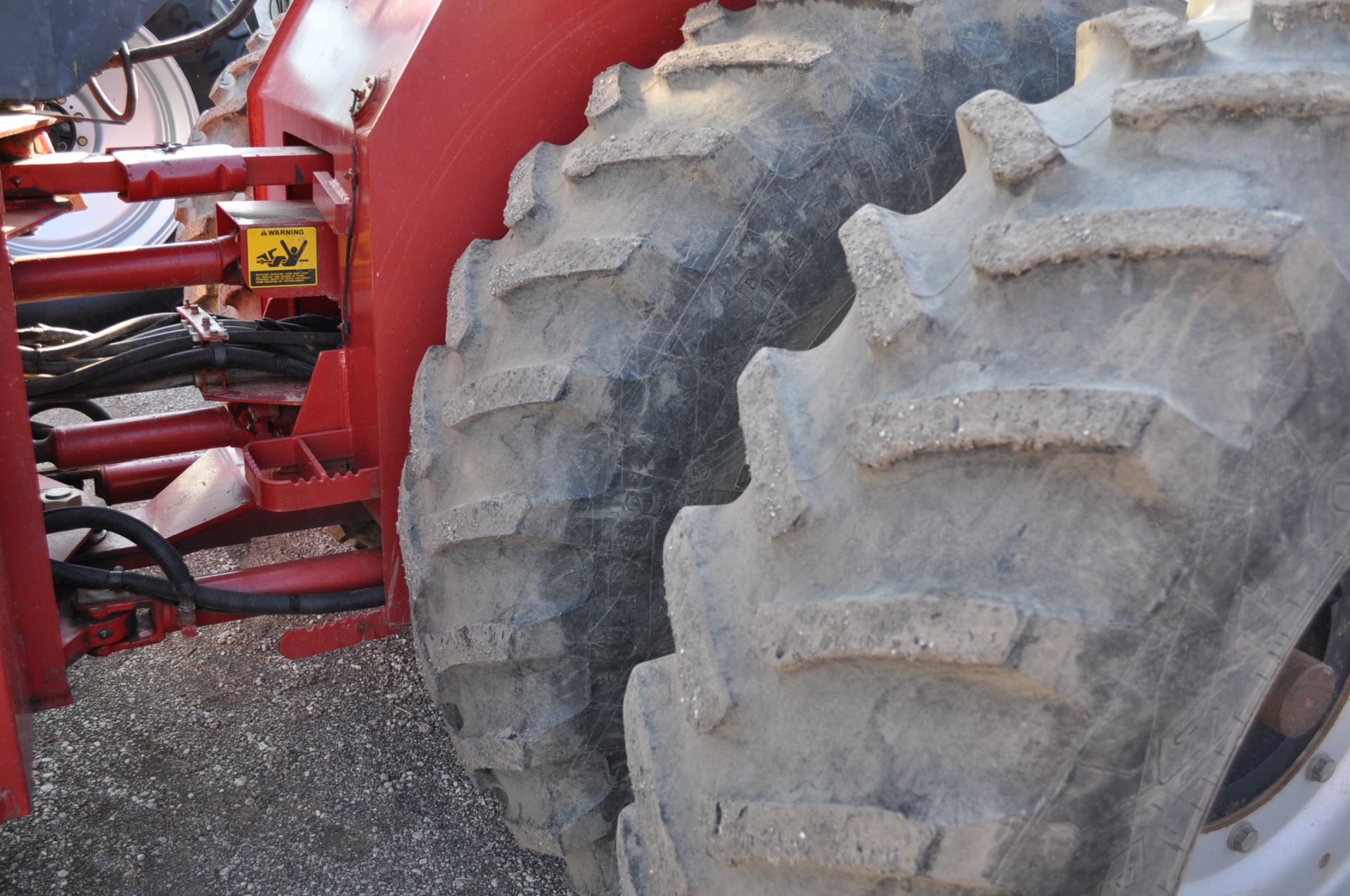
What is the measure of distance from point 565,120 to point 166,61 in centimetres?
438

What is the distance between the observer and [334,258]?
73.8 inches

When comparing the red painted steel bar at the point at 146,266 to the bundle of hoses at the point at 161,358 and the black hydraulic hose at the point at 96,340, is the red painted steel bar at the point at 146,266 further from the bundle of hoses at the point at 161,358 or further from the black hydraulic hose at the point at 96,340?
the black hydraulic hose at the point at 96,340

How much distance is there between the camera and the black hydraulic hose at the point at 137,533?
1.82 m

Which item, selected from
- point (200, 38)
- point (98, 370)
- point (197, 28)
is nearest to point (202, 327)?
point (98, 370)

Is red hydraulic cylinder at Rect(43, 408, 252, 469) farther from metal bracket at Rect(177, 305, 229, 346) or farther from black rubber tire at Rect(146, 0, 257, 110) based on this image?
black rubber tire at Rect(146, 0, 257, 110)

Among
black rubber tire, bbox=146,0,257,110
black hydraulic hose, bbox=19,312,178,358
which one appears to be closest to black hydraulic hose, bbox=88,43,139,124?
black hydraulic hose, bbox=19,312,178,358

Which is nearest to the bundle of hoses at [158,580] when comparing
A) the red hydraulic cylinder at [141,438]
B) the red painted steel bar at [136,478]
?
the red hydraulic cylinder at [141,438]

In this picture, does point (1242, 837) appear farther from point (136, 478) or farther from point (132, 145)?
point (132, 145)

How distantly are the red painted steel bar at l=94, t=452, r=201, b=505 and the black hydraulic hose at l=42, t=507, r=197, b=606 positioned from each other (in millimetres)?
319

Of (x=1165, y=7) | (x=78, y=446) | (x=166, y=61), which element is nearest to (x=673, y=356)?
(x=1165, y=7)

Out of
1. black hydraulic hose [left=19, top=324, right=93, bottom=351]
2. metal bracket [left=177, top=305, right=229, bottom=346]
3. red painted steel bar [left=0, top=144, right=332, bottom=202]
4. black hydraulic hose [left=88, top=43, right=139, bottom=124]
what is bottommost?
black hydraulic hose [left=19, top=324, right=93, bottom=351]

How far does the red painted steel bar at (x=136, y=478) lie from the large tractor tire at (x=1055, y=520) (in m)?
1.49

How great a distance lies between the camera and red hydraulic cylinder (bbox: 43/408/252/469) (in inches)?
79.7

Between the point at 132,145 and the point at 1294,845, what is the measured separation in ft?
17.8
